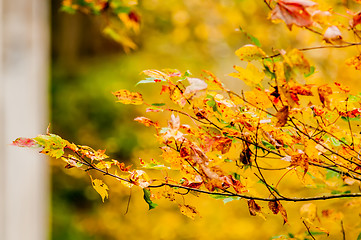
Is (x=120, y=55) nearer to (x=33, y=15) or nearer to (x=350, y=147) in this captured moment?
(x=33, y=15)

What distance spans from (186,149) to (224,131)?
0.07m

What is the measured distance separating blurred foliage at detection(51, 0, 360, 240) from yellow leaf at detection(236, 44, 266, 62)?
1588 millimetres

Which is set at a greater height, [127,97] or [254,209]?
[127,97]

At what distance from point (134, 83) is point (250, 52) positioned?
3374 millimetres

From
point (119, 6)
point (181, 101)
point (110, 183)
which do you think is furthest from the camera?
point (110, 183)

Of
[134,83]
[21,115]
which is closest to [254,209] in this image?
[21,115]

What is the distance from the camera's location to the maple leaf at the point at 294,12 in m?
0.63

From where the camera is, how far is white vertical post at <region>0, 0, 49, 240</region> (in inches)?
103

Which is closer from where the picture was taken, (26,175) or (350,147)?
(350,147)

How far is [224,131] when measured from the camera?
2.52ft

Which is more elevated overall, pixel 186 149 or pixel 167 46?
pixel 186 149

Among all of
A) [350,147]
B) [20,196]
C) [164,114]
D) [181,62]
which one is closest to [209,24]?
[181,62]

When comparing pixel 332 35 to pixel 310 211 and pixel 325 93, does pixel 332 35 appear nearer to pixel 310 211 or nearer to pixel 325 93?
pixel 325 93

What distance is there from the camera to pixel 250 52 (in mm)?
677
